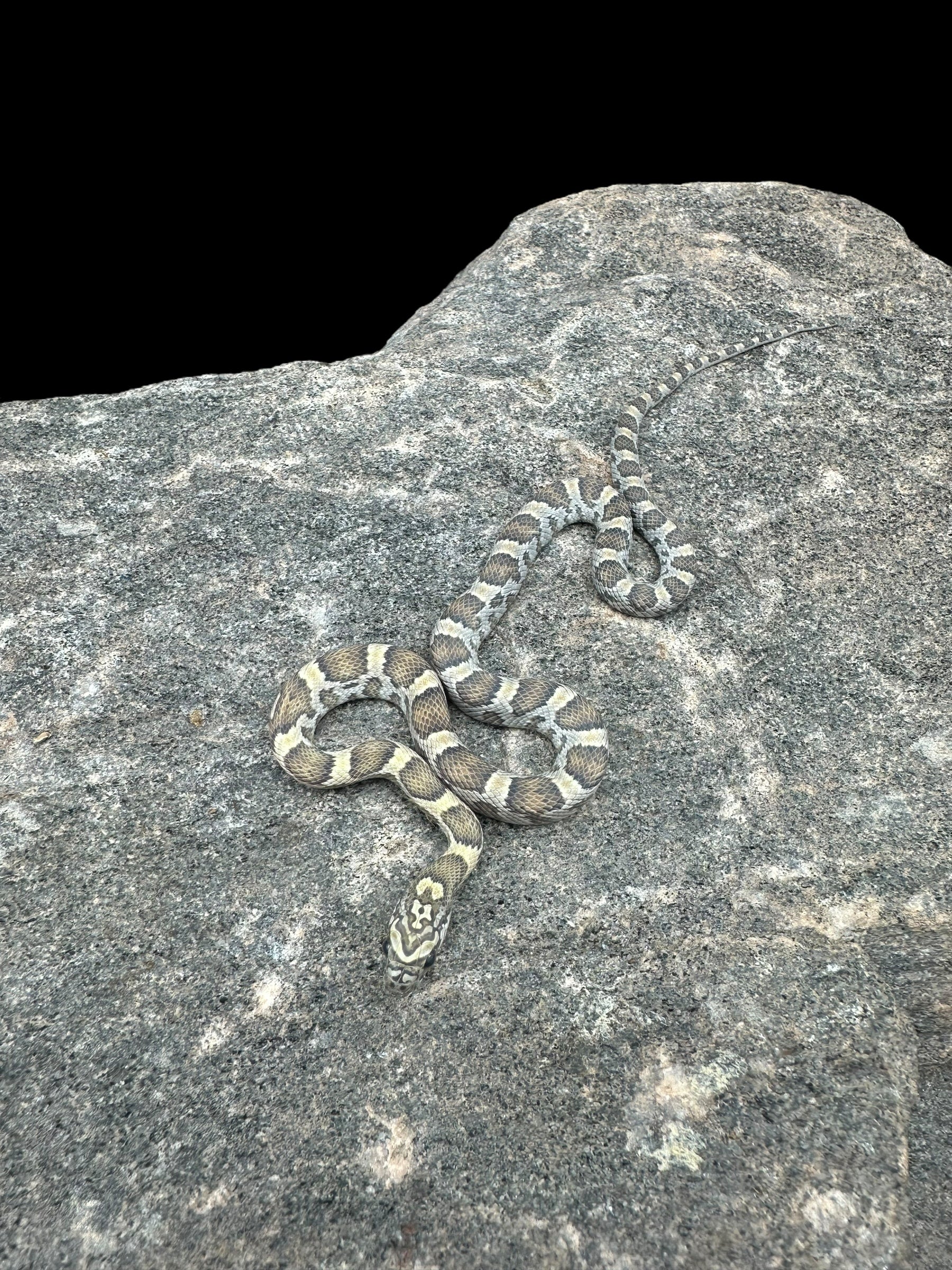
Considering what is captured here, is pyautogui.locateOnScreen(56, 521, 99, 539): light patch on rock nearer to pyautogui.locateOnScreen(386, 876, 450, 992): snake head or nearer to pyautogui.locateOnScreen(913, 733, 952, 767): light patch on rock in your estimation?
pyautogui.locateOnScreen(386, 876, 450, 992): snake head

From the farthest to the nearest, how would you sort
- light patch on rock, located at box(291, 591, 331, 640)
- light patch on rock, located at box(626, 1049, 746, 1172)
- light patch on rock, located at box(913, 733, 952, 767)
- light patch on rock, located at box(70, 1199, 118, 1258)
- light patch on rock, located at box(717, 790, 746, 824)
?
light patch on rock, located at box(291, 591, 331, 640)
light patch on rock, located at box(913, 733, 952, 767)
light patch on rock, located at box(717, 790, 746, 824)
light patch on rock, located at box(626, 1049, 746, 1172)
light patch on rock, located at box(70, 1199, 118, 1258)

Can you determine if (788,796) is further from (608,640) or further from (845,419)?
(845,419)

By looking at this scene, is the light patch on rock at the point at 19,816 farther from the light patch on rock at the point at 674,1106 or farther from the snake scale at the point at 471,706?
the light patch on rock at the point at 674,1106

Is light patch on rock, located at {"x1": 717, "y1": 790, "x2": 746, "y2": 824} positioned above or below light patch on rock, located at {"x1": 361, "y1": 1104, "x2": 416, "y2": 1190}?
above

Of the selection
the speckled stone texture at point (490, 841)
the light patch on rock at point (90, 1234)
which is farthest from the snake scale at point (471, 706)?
the light patch on rock at point (90, 1234)

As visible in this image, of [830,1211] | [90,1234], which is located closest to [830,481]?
[830,1211]

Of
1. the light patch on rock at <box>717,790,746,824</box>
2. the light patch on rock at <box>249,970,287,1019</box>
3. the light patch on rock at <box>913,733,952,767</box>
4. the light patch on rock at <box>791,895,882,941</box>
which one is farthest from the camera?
the light patch on rock at <box>913,733,952,767</box>

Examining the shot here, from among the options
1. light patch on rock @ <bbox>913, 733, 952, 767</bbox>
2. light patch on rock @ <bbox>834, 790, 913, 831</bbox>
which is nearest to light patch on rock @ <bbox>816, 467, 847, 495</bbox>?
light patch on rock @ <bbox>913, 733, 952, 767</bbox>
